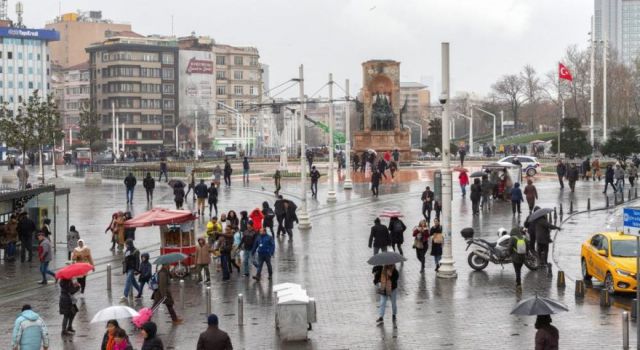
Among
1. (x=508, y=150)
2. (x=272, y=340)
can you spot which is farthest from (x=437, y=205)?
(x=508, y=150)

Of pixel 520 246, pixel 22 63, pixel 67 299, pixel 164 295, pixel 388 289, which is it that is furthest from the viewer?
pixel 22 63

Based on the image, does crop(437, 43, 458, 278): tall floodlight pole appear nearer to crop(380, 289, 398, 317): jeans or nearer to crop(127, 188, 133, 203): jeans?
crop(380, 289, 398, 317): jeans

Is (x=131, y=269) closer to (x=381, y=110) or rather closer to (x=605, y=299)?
(x=605, y=299)

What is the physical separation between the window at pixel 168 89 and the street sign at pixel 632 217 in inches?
5236

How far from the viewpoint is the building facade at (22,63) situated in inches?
5586

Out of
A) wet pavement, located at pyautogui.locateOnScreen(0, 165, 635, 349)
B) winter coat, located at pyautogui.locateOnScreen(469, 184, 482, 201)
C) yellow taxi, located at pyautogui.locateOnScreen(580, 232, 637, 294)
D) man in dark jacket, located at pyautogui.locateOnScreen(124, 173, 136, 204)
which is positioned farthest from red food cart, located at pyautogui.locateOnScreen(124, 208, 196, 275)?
man in dark jacket, located at pyautogui.locateOnScreen(124, 173, 136, 204)

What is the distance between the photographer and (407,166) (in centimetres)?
7250

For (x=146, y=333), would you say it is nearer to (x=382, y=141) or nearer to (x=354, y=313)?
(x=354, y=313)

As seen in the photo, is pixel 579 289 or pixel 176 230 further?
pixel 176 230

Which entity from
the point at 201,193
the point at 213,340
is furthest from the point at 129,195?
the point at 213,340

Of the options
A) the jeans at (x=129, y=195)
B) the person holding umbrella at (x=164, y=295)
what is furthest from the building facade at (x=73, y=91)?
the person holding umbrella at (x=164, y=295)

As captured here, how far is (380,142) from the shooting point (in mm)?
74500

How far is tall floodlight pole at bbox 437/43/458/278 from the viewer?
22859mm

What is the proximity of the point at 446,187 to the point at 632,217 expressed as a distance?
8688 mm
